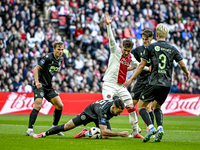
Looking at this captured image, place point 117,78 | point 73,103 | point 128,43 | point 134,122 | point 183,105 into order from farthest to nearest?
point 183,105 → point 73,103 → point 117,78 → point 134,122 → point 128,43

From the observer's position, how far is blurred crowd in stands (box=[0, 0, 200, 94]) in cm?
Answer: 1772

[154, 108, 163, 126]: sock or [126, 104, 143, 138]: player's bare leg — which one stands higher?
[154, 108, 163, 126]: sock

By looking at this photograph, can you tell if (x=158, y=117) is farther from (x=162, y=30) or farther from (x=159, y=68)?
(x=162, y=30)

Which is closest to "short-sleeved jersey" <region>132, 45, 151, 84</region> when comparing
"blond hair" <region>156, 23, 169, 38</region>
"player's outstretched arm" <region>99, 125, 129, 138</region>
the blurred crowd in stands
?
"blond hair" <region>156, 23, 169, 38</region>

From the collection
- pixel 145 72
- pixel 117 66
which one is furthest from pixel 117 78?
pixel 145 72

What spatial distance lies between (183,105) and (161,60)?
1209cm

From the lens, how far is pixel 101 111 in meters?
7.14

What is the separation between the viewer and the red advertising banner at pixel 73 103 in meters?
16.6

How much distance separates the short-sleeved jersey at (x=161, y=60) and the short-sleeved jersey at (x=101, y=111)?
3.36 feet

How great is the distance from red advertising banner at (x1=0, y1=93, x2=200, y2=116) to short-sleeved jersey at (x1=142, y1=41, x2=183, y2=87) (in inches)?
401

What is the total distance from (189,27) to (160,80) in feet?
57.2

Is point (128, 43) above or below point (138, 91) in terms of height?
above

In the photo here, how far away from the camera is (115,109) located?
22.6ft

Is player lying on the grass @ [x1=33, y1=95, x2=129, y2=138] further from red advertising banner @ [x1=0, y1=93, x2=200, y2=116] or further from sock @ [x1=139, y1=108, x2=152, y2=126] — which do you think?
red advertising banner @ [x1=0, y1=93, x2=200, y2=116]
